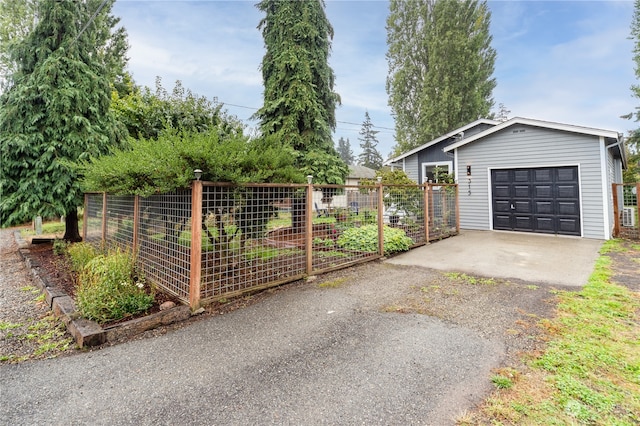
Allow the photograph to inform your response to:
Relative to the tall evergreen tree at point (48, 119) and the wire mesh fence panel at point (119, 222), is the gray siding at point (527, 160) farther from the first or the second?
the tall evergreen tree at point (48, 119)

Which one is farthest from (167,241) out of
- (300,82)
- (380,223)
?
(300,82)

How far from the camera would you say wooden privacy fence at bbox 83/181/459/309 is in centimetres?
368

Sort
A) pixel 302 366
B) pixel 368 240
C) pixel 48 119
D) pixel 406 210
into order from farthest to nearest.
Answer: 1. pixel 406 210
2. pixel 48 119
3. pixel 368 240
4. pixel 302 366

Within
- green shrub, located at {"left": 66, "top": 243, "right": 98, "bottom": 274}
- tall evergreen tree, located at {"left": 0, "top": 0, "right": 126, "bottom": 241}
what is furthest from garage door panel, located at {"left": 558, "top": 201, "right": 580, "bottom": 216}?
tall evergreen tree, located at {"left": 0, "top": 0, "right": 126, "bottom": 241}

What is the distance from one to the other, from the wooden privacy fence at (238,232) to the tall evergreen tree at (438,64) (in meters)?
17.6

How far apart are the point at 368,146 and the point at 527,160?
1578 inches

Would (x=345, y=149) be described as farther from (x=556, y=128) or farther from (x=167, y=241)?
(x=167, y=241)

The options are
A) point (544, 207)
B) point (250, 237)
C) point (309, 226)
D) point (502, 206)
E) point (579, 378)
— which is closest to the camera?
point (579, 378)

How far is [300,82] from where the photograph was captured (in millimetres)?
8883

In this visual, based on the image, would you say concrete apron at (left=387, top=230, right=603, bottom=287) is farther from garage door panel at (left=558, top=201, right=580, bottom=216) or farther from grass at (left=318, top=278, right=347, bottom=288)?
grass at (left=318, top=278, right=347, bottom=288)

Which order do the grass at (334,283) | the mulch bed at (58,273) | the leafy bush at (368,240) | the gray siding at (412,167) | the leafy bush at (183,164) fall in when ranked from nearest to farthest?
1. the leafy bush at (183,164)
2. the mulch bed at (58,273)
3. the grass at (334,283)
4. the leafy bush at (368,240)
5. the gray siding at (412,167)

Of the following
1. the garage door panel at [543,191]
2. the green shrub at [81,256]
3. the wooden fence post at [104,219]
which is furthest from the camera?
the garage door panel at [543,191]

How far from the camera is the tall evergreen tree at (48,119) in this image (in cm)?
680

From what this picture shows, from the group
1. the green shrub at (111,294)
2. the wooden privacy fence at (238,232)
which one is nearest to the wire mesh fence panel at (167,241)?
the wooden privacy fence at (238,232)
